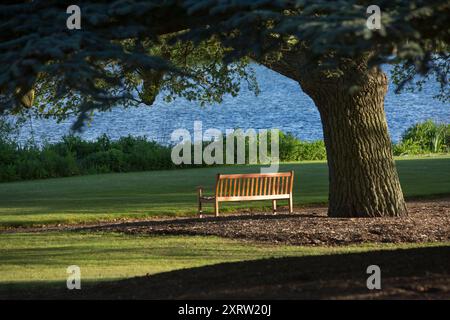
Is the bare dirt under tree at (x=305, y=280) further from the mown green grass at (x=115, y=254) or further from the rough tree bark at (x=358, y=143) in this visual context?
the rough tree bark at (x=358, y=143)

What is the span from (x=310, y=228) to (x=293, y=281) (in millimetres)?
6162

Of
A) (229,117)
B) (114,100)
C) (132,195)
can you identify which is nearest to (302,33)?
(114,100)

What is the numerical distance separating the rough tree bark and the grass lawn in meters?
4.26

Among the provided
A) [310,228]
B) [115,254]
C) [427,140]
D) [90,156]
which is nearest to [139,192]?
[310,228]

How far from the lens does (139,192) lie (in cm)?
2292

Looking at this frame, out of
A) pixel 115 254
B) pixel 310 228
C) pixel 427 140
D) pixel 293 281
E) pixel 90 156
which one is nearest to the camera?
pixel 293 281

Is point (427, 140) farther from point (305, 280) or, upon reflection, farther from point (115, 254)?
point (305, 280)

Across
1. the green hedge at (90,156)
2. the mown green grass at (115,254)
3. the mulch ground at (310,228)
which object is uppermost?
the green hedge at (90,156)

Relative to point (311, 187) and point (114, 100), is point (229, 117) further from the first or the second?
point (114, 100)

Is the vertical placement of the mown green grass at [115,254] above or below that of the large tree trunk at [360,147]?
below

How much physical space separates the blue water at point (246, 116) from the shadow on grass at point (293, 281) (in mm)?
49764

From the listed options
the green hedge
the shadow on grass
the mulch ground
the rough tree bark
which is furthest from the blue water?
the shadow on grass

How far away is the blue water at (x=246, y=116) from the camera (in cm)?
6444

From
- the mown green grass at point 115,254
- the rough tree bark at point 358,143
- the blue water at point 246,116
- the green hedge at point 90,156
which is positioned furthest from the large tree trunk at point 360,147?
the blue water at point 246,116
